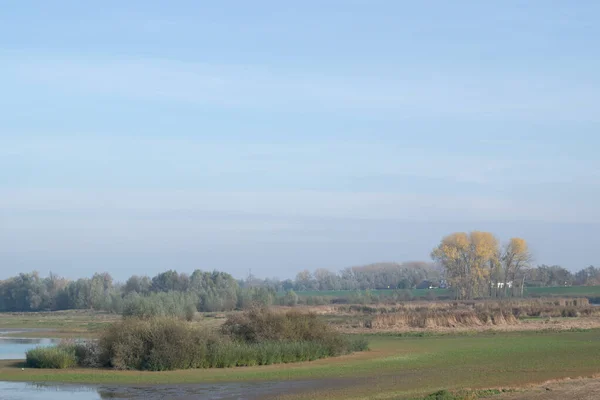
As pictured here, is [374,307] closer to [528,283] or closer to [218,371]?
[218,371]

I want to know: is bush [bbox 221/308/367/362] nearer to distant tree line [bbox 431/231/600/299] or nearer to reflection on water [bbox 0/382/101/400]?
reflection on water [bbox 0/382/101/400]

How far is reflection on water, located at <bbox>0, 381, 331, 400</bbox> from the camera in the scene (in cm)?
2888

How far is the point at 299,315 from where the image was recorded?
151ft

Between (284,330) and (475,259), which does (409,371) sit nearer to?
(284,330)

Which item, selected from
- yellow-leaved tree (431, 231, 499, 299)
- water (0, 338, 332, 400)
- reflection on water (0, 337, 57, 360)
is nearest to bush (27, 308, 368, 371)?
water (0, 338, 332, 400)

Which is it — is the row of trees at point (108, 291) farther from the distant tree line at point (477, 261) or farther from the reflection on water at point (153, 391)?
the reflection on water at point (153, 391)

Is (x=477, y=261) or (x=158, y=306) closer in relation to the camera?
(x=158, y=306)

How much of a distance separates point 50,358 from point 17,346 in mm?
18508

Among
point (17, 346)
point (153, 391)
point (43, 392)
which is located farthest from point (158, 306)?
point (153, 391)

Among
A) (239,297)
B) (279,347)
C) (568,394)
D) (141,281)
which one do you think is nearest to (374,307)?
(239,297)

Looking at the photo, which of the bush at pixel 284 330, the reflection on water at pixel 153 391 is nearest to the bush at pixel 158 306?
the bush at pixel 284 330

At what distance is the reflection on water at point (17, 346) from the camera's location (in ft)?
154

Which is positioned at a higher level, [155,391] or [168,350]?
[168,350]

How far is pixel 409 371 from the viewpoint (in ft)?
115
